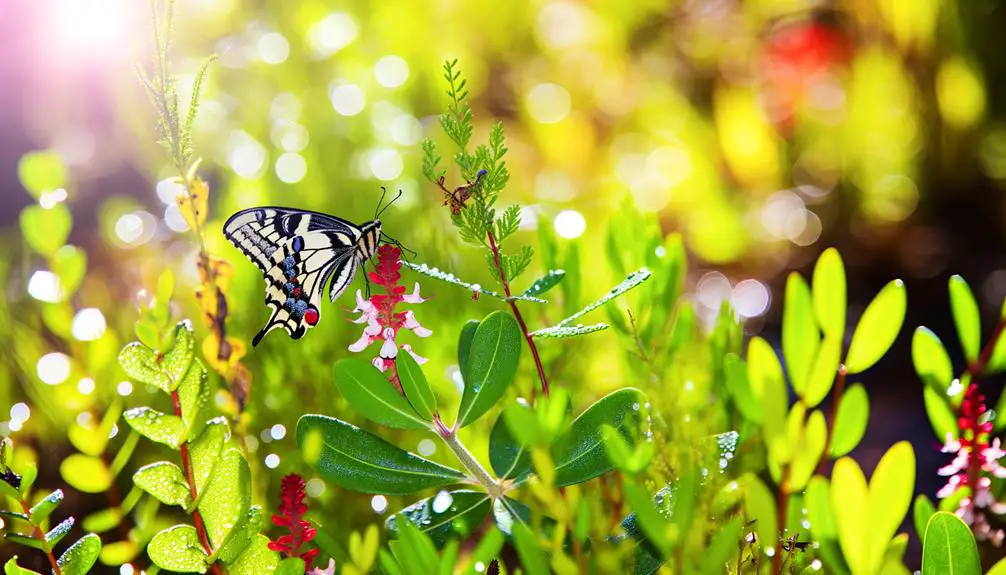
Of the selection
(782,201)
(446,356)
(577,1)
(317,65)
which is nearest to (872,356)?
(446,356)

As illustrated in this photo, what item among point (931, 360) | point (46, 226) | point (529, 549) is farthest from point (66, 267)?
point (931, 360)

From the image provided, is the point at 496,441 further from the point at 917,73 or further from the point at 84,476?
the point at 917,73

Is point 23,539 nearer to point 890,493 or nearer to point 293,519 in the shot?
point 293,519

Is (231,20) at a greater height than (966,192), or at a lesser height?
greater

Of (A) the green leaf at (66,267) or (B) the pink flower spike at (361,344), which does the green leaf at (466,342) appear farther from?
(A) the green leaf at (66,267)

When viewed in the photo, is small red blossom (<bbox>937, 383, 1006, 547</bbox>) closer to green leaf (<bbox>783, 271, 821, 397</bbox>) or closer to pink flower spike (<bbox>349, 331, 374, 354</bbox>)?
green leaf (<bbox>783, 271, 821, 397</bbox>)

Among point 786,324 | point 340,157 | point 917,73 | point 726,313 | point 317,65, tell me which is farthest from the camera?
point 917,73
